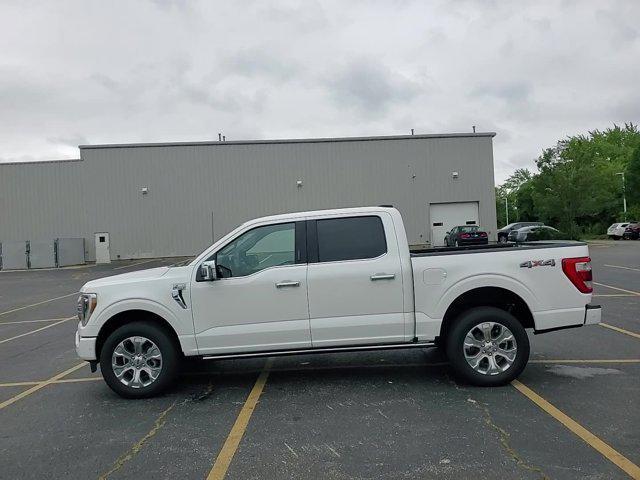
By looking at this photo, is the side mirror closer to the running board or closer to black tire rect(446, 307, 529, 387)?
the running board

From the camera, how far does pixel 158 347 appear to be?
552 centimetres

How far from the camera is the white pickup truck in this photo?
5445mm

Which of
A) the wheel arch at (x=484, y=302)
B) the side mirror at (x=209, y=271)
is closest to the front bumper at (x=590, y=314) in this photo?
the wheel arch at (x=484, y=302)

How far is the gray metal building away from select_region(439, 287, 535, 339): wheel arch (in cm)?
2885

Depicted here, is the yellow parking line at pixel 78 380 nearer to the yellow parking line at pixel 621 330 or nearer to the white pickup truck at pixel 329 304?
the white pickup truck at pixel 329 304

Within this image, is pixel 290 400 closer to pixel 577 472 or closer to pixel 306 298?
pixel 306 298

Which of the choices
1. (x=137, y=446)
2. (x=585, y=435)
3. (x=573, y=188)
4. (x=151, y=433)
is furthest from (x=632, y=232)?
(x=137, y=446)

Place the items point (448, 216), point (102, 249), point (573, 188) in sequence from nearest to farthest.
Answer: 1. point (102, 249)
2. point (448, 216)
3. point (573, 188)

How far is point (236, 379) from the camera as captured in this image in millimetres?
6316

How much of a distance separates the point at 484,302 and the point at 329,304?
1.78m

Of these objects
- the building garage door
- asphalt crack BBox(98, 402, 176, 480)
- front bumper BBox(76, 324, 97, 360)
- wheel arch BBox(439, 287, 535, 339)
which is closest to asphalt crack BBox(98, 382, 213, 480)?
asphalt crack BBox(98, 402, 176, 480)

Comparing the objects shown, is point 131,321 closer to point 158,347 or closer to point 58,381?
point 158,347

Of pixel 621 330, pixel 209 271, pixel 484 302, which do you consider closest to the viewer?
pixel 209 271

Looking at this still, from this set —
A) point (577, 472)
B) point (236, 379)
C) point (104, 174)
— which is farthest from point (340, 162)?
point (577, 472)
